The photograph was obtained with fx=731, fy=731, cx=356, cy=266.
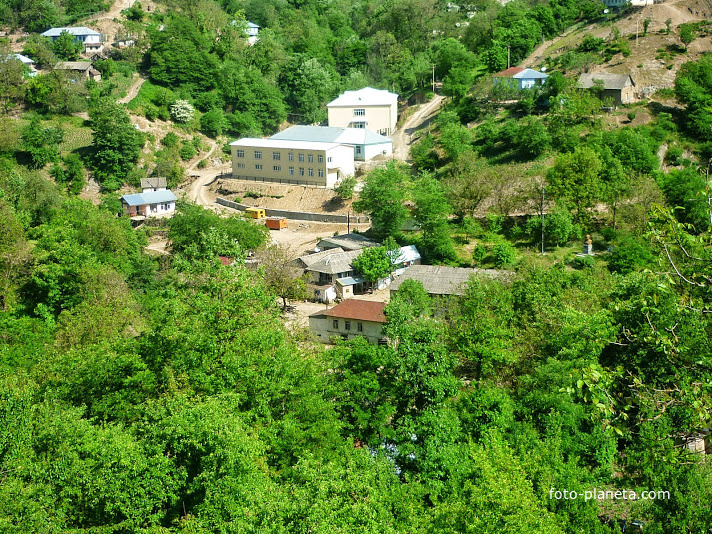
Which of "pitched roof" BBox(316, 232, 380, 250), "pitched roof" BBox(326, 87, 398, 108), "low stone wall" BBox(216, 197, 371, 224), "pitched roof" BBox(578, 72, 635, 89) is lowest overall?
"low stone wall" BBox(216, 197, 371, 224)

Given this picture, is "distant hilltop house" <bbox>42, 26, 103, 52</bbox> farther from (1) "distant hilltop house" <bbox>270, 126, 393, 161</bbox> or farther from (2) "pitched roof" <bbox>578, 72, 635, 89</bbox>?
(2) "pitched roof" <bbox>578, 72, 635, 89</bbox>

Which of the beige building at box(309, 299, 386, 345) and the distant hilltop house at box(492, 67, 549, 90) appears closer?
the beige building at box(309, 299, 386, 345)

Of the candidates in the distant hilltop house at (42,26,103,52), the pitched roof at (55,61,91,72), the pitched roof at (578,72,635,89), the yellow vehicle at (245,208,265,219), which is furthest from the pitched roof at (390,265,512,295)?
the distant hilltop house at (42,26,103,52)

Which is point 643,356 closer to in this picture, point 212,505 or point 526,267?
point 526,267

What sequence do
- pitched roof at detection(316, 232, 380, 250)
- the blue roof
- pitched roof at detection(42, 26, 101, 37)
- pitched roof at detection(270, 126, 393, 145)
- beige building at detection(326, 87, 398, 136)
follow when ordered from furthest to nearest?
pitched roof at detection(42, 26, 101, 37) < beige building at detection(326, 87, 398, 136) < pitched roof at detection(270, 126, 393, 145) < the blue roof < pitched roof at detection(316, 232, 380, 250)

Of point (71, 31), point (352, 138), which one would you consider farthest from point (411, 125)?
point (71, 31)

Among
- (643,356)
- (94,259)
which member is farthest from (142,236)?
(643,356)

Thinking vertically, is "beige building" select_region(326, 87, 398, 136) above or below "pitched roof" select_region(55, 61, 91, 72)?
below

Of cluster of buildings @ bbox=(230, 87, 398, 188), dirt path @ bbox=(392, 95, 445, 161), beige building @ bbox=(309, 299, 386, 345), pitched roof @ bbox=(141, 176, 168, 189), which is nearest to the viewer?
beige building @ bbox=(309, 299, 386, 345)
